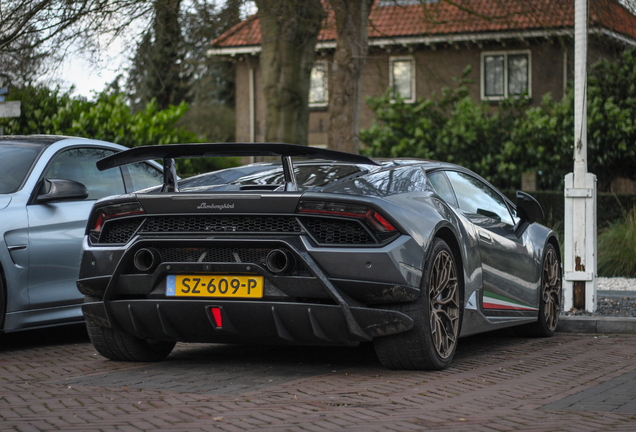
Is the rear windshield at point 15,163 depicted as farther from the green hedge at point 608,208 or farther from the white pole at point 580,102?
the green hedge at point 608,208

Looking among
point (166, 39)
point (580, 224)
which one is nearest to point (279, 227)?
point (580, 224)

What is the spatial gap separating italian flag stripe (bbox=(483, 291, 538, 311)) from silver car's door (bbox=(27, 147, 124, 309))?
304 centimetres

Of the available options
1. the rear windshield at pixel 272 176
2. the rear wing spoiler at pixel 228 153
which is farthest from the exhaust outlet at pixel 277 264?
the rear windshield at pixel 272 176

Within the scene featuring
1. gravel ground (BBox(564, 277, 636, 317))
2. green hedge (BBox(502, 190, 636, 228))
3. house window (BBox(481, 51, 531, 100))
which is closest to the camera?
gravel ground (BBox(564, 277, 636, 317))

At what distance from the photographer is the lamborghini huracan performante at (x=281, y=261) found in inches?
195

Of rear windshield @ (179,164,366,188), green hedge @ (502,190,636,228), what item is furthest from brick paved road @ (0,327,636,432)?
green hedge @ (502,190,636,228)

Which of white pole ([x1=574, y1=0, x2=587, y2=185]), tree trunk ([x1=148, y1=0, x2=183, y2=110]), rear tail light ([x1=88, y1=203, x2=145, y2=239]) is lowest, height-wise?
rear tail light ([x1=88, y1=203, x2=145, y2=239])

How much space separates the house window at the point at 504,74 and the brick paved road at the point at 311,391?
22.3 meters

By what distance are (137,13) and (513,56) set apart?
53.9ft

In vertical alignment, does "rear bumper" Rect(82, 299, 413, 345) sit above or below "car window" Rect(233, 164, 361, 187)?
below

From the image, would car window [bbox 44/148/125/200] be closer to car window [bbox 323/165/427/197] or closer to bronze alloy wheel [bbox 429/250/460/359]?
car window [bbox 323/165/427/197]

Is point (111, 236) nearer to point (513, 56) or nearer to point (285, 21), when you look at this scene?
point (285, 21)

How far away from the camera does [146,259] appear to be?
207 inches

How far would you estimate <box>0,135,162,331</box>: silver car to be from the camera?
625 cm
